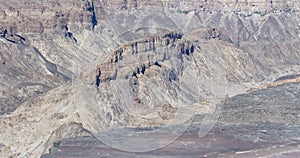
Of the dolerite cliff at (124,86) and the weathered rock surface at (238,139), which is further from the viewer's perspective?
the dolerite cliff at (124,86)

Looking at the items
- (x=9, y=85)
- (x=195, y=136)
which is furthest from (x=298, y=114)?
(x=9, y=85)

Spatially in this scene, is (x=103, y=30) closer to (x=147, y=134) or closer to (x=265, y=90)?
(x=265, y=90)

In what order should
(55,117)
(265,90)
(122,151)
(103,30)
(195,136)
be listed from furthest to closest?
(103,30)
(265,90)
(55,117)
(195,136)
(122,151)

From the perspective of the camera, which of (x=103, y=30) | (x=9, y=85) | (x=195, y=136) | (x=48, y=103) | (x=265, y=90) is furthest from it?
(x=103, y=30)

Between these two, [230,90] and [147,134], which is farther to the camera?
[230,90]

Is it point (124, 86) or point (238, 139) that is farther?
point (124, 86)

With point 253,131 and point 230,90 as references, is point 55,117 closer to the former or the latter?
point 253,131

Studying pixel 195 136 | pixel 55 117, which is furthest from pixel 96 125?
pixel 195 136

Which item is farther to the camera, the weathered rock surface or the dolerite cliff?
the dolerite cliff

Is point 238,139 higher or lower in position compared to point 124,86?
lower

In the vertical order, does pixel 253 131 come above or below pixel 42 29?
below
